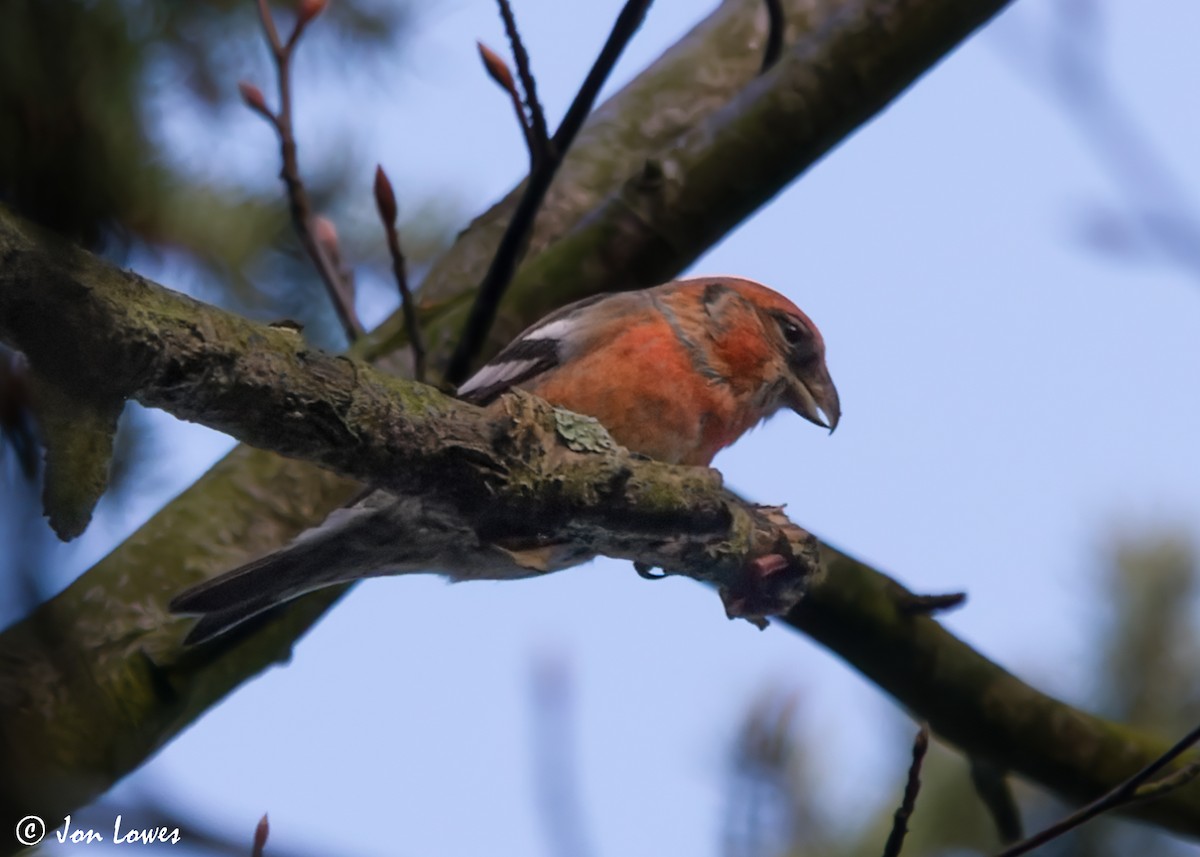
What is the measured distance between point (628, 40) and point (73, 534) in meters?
2.14

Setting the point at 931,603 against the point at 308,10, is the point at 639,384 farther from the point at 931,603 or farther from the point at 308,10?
the point at 308,10

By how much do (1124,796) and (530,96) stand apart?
7.44 ft

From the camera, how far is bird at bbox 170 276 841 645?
11.4 ft

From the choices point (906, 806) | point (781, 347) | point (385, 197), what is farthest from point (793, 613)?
point (385, 197)

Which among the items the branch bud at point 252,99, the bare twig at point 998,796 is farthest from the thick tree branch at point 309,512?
the branch bud at point 252,99

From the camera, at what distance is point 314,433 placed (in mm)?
2504

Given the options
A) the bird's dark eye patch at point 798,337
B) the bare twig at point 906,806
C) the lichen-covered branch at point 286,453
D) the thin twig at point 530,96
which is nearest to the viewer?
the lichen-covered branch at point 286,453

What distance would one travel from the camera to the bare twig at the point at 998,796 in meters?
4.81

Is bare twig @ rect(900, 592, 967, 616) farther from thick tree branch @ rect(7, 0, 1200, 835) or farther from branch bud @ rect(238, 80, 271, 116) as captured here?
branch bud @ rect(238, 80, 271, 116)

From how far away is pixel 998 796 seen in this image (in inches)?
191

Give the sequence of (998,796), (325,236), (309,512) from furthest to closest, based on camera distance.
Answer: (998,796), (325,236), (309,512)

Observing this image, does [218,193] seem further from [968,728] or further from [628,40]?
[968,728]

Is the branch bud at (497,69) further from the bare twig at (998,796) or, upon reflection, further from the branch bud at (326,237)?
the bare twig at (998,796)

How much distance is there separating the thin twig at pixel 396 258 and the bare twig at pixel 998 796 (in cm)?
249
